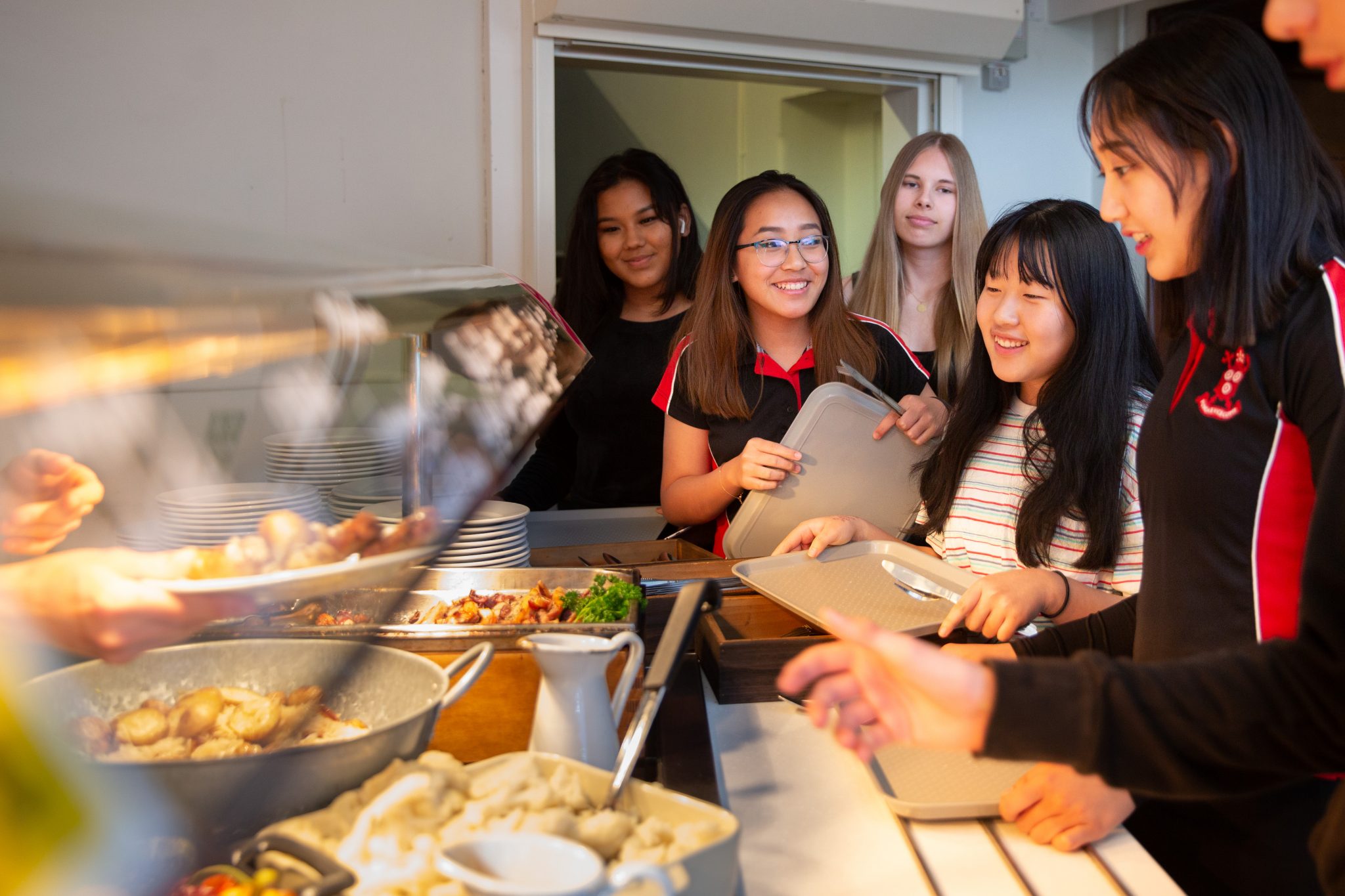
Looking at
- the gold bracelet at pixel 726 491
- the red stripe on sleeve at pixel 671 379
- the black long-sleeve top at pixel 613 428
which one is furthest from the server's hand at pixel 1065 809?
the black long-sleeve top at pixel 613 428

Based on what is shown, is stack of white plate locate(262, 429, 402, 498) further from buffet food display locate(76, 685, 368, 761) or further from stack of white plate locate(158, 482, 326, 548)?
buffet food display locate(76, 685, 368, 761)

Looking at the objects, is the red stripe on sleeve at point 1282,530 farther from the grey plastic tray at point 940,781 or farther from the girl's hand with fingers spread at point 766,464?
the girl's hand with fingers spread at point 766,464

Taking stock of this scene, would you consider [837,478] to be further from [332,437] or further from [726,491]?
[332,437]

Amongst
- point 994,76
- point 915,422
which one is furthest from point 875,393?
point 994,76

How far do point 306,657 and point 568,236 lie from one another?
2.03 m

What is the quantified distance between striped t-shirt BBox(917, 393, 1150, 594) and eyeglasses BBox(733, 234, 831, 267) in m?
0.54

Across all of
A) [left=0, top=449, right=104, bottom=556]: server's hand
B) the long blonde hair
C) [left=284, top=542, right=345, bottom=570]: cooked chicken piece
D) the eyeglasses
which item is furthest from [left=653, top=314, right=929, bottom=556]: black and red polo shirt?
[left=0, top=449, right=104, bottom=556]: server's hand

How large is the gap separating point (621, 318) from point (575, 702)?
76.5 inches

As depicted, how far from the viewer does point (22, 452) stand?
0.51 metres

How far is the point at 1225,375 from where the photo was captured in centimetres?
97

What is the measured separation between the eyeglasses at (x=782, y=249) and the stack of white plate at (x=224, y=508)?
4.70 ft

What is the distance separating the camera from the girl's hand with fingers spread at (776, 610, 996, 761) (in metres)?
0.64

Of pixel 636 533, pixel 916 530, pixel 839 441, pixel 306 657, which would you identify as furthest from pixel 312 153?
pixel 306 657

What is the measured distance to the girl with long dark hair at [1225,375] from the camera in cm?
89
